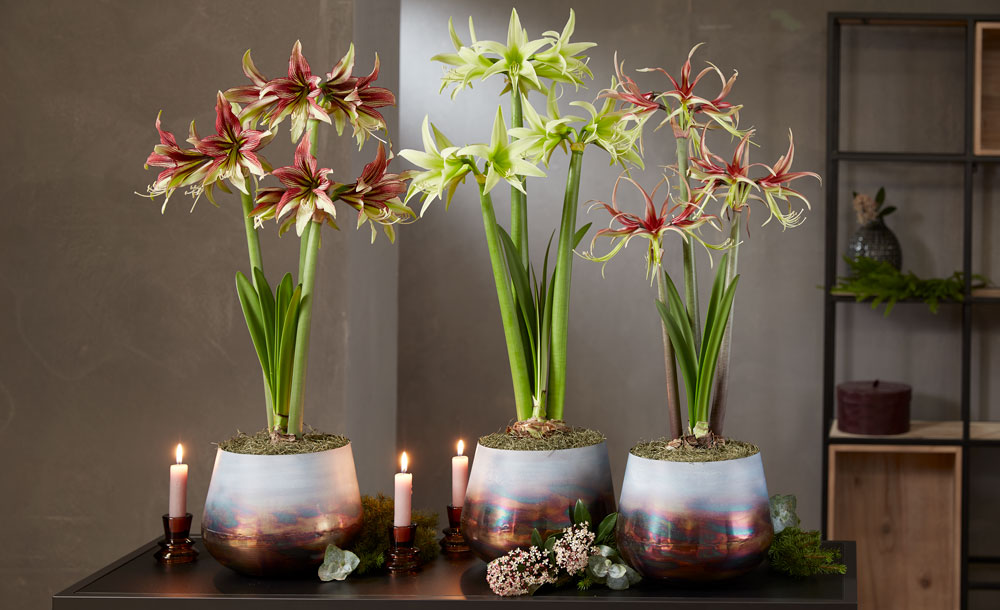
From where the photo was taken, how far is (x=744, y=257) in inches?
125

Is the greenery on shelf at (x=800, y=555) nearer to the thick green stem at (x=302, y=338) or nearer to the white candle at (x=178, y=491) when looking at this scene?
the thick green stem at (x=302, y=338)

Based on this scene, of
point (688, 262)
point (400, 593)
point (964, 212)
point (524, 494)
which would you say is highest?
point (964, 212)

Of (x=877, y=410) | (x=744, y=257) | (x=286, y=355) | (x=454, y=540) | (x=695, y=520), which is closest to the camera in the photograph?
(x=695, y=520)

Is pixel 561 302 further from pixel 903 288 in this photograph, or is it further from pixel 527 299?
pixel 903 288

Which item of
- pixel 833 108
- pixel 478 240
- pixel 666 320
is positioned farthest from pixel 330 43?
pixel 833 108

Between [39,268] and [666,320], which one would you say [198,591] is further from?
[39,268]

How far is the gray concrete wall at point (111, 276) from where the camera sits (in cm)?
176

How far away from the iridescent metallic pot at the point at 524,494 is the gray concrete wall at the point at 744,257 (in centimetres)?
203

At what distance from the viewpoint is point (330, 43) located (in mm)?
1815

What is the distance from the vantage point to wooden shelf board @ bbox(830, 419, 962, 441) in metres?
2.80

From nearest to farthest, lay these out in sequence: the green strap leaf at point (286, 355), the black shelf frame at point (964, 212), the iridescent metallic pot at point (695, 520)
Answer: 1. the iridescent metallic pot at point (695, 520)
2. the green strap leaf at point (286, 355)
3. the black shelf frame at point (964, 212)

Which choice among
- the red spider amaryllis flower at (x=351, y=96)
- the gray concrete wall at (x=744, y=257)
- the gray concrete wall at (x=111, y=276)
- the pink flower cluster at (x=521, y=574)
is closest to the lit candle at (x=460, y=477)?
the pink flower cluster at (x=521, y=574)

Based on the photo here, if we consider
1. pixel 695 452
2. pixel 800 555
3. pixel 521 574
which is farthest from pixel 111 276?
pixel 800 555

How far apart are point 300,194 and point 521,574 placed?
491 mm
